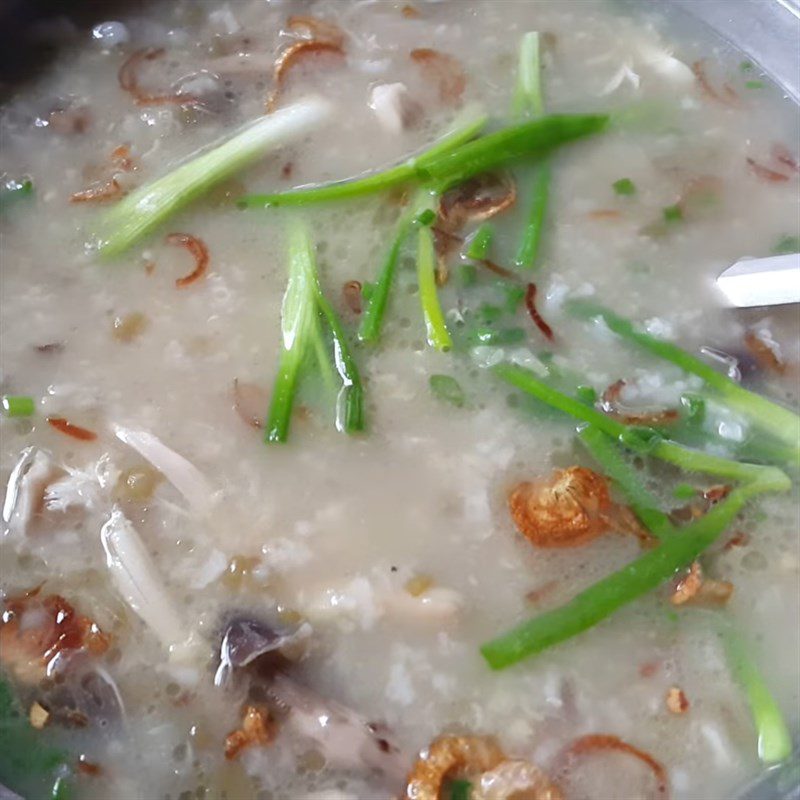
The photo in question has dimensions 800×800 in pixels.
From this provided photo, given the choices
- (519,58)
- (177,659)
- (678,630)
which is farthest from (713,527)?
(519,58)

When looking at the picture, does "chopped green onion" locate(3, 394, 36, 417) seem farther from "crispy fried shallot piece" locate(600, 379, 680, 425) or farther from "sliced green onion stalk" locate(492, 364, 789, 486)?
"crispy fried shallot piece" locate(600, 379, 680, 425)

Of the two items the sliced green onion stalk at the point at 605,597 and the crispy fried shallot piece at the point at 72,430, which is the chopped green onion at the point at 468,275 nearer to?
the sliced green onion stalk at the point at 605,597

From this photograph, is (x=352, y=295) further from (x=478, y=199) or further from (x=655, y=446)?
(x=655, y=446)

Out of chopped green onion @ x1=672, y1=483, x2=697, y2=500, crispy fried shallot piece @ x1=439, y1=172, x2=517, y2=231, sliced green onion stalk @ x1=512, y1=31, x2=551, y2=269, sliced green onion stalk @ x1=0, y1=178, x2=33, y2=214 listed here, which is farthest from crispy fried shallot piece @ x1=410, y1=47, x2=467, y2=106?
chopped green onion @ x1=672, y1=483, x2=697, y2=500

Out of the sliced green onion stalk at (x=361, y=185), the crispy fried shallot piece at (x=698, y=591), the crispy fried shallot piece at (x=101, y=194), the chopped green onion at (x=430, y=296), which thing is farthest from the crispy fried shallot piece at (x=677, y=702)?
the crispy fried shallot piece at (x=101, y=194)

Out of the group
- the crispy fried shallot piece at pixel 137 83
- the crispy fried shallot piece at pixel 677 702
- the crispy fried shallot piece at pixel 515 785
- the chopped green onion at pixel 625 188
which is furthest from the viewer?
the crispy fried shallot piece at pixel 137 83

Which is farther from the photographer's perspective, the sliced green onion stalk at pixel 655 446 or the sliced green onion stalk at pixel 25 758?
the sliced green onion stalk at pixel 655 446
